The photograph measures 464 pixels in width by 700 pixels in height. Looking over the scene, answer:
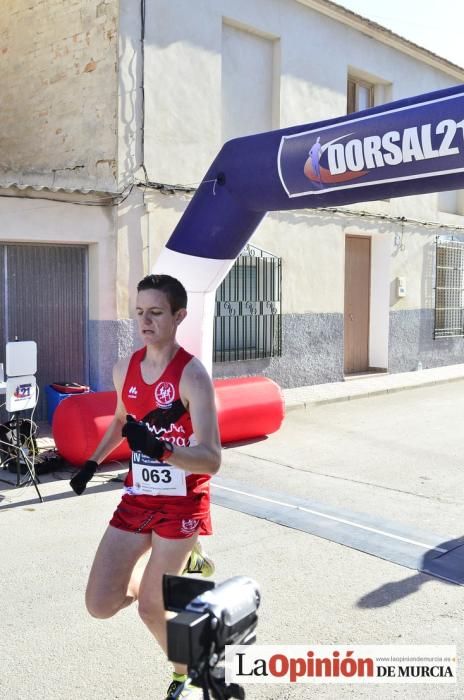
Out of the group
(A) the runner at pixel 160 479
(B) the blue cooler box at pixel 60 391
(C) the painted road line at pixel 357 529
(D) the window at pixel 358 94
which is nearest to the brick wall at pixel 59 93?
(B) the blue cooler box at pixel 60 391

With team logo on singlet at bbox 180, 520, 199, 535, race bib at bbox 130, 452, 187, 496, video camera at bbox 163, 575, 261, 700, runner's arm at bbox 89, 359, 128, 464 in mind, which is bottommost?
team logo on singlet at bbox 180, 520, 199, 535

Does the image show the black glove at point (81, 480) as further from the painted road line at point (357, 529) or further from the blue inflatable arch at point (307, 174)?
the blue inflatable arch at point (307, 174)

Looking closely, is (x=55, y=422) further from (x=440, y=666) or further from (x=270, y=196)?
(x=440, y=666)

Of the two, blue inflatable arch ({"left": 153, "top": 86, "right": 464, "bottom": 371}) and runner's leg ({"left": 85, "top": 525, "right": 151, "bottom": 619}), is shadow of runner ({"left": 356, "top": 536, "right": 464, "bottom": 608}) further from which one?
blue inflatable arch ({"left": 153, "top": 86, "right": 464, "bottom": 371})

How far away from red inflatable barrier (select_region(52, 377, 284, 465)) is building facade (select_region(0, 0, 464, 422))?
2.26 metres

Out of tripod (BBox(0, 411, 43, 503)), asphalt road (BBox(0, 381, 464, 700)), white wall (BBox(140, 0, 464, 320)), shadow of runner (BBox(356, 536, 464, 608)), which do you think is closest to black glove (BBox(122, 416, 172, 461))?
asphalt road (BBox(0, 381, 464, 700))

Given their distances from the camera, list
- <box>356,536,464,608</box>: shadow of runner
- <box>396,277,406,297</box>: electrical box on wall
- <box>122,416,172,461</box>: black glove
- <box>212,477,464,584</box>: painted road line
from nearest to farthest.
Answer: <box>122,416,172,461</box>: black glove → <box>356,536,464,608</box>: shadow of runner → <box>212,477,464,584</box>: painted road line → <box>396,277,406,297</box>: electrical box on wall

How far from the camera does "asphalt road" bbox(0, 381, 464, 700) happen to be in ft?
11.9

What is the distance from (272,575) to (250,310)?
7.64 metres

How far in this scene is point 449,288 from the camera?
16.7m

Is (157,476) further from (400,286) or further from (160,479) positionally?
(400,286)

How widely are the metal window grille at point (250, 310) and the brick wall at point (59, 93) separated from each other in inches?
112

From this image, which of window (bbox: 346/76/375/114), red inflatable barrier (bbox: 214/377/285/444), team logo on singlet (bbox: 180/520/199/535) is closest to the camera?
team logo on singlet (bbox: 180/520/199/535)

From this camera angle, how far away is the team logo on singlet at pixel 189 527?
321cm
